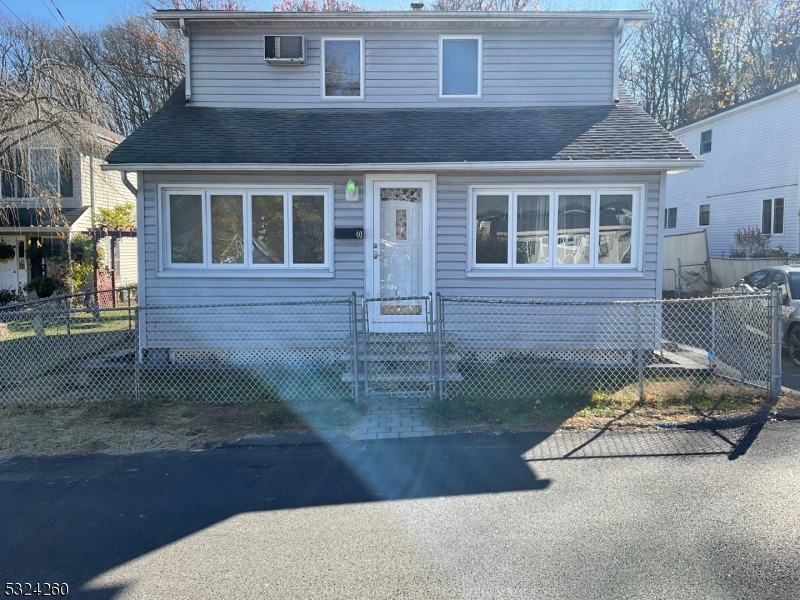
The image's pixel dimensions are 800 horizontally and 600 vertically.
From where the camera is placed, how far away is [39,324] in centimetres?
1059

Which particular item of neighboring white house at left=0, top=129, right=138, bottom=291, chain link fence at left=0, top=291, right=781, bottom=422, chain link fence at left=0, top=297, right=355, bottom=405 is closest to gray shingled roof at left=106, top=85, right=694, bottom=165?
chain link fence at left=0, top=291, right=781, bottom=422

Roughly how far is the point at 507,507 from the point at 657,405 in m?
3.20

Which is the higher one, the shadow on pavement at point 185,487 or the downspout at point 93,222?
the downspout at point 93,222

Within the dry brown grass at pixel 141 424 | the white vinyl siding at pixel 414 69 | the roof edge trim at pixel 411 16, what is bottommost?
the dry brown grass at pixel 141 424

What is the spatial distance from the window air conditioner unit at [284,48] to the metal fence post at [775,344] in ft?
25.7

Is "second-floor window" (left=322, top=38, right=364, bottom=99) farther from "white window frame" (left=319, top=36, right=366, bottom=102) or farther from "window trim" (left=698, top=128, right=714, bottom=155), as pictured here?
"window trim" (left=698, top=128, right=714, bottom=155)

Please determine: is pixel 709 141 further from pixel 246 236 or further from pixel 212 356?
pixel 212 356

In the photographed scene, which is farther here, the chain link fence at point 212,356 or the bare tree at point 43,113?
the bare tree at point 43,113

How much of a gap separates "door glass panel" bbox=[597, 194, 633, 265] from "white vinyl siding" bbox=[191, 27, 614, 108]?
90.9 inches

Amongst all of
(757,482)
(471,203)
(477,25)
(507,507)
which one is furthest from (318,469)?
(477,25)

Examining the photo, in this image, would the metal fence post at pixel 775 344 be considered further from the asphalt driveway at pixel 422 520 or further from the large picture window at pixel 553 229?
the large picture window at pixel 553 229

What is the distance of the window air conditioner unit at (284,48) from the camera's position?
383 inches

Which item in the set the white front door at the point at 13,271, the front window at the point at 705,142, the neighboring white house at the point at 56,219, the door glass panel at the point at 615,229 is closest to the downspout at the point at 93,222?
the neighboring white house at the point at 56,219

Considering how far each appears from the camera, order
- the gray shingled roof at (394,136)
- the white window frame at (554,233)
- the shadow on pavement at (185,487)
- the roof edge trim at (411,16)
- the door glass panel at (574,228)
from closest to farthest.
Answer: the shadow on pavement at (185,487), the gray shingled roof at (394,136), the white window frame at (554,233), the door glass panel at (574,228), the roof edge trim at (411,16)
